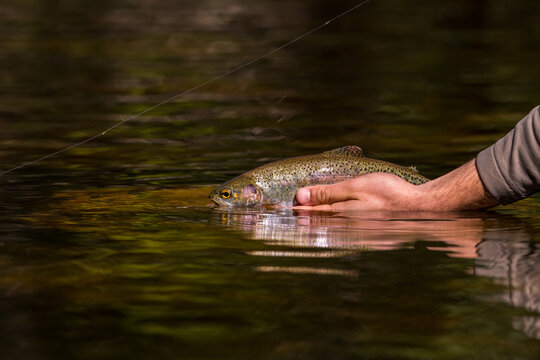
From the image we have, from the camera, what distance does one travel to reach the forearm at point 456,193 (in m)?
5.75

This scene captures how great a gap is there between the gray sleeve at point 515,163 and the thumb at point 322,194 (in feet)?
3.31

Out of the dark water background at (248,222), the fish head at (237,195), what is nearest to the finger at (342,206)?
the dark water background at (248,222)

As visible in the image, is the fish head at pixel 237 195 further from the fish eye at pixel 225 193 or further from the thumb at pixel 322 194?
the thumb at pixel 322 194

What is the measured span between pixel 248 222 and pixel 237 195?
2.63ft

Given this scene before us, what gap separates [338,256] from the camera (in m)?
4.95

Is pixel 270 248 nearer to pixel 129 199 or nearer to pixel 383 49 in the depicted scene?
pixel 129 199

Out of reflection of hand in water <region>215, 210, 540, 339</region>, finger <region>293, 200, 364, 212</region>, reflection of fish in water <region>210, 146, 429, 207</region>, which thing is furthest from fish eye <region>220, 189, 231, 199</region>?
finger <region>293, 200, 364, 212</region>

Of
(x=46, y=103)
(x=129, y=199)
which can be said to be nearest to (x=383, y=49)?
(x=46, y=103)

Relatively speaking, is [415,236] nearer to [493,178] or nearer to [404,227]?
[404,227]

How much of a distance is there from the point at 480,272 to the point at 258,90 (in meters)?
10.0

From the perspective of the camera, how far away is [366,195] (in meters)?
6.27

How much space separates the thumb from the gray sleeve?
1010 mm

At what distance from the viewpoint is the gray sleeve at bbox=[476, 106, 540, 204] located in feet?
17.3

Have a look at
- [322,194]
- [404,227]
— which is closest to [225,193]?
[322,194]
